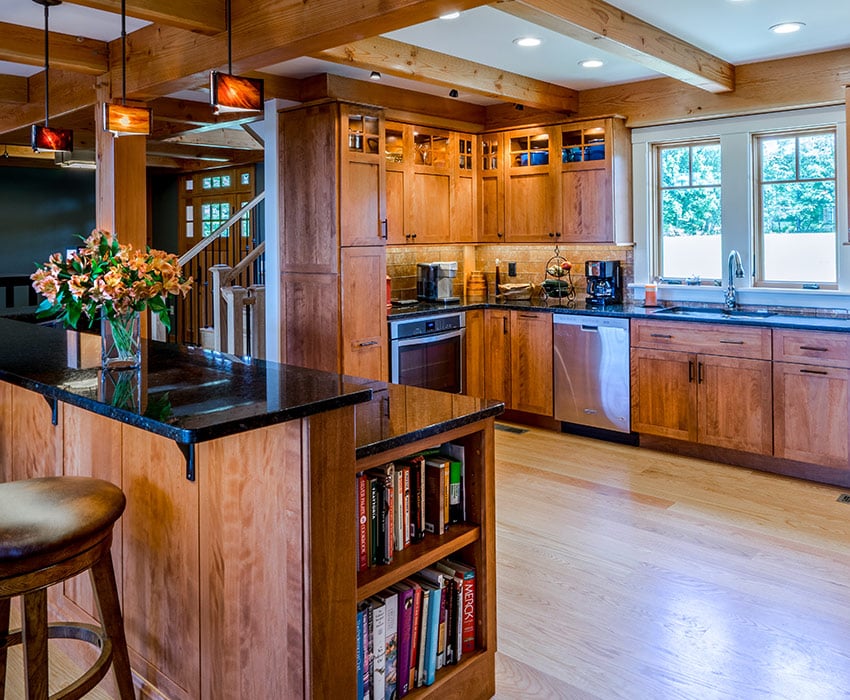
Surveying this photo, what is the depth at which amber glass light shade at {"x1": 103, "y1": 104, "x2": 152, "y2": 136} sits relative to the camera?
Answer: 3.26 metres

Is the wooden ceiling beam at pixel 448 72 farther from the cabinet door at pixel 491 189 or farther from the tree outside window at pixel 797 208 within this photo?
the tree outside window at pixel 797 208

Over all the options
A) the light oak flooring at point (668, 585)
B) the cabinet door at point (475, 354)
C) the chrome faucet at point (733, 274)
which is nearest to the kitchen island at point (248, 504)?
the light oak flooring at point (668, 585)

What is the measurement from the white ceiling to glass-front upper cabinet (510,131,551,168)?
2.56ft

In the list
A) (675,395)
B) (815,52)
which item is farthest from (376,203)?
(815,52)

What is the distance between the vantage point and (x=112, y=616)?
2.03m

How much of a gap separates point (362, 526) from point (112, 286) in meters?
1.03

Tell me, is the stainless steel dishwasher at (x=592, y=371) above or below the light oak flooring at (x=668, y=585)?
above

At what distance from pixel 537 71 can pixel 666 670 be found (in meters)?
3.99

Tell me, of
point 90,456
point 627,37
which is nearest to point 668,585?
point 90,456

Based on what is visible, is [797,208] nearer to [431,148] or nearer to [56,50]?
[431,148]

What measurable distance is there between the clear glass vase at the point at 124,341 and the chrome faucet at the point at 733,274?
13.9 ft

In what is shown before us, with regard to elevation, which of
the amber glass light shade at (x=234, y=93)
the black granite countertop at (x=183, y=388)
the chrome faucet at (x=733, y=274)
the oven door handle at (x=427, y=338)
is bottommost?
the black granite countertop at (x=183, y=388)

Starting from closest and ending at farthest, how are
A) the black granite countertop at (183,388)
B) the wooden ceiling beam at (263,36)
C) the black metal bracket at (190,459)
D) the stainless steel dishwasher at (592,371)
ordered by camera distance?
1. the black granite countertop at (183,388)
2. the black metal bracket at (190,459)
3. the wooden ceiling beam at (263,36)
4. the stainless steel dishwasher at (592,371)

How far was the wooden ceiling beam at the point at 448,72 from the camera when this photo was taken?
415 cm
